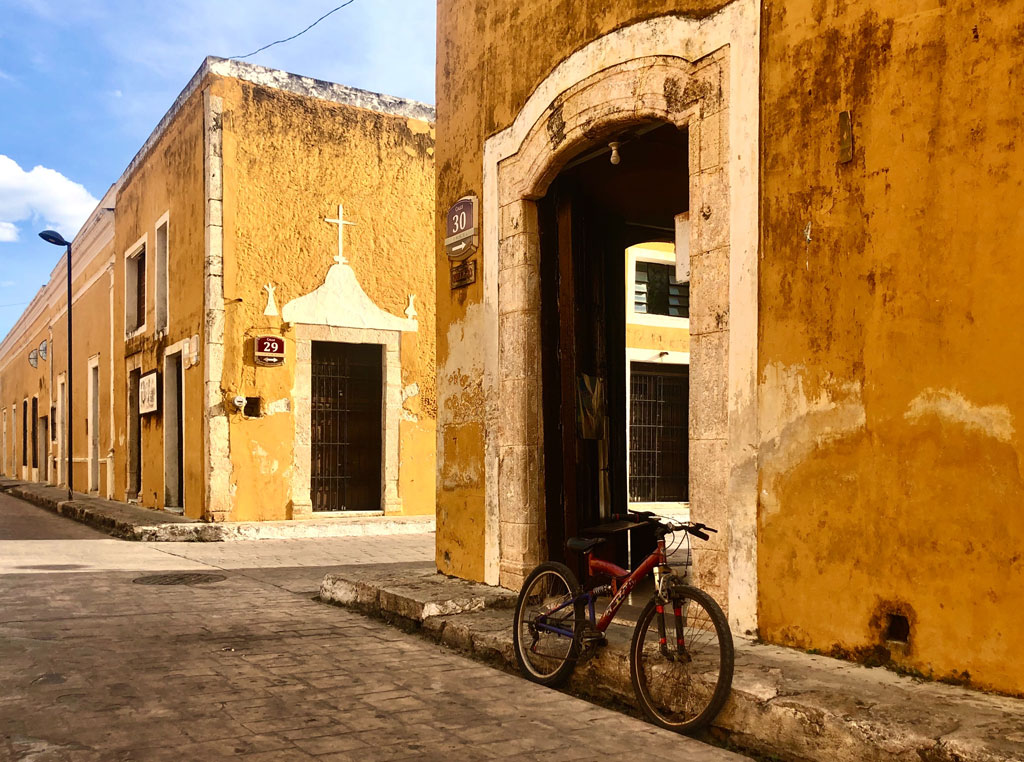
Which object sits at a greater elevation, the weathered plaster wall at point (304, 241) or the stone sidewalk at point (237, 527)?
the weathered plaster wall at point (304, 241)

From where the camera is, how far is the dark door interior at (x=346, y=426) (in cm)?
1407

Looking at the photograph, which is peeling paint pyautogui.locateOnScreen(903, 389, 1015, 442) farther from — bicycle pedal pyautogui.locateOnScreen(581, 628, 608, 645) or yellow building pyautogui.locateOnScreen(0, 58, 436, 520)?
yellow building pyautogui.locateOnScreen(0, 58, 436, 520)

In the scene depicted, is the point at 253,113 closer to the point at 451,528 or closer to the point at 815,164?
the point at 451,528

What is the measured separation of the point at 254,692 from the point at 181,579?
4.55m

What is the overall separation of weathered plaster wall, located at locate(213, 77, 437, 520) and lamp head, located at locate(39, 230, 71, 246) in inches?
355

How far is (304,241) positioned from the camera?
554 inches

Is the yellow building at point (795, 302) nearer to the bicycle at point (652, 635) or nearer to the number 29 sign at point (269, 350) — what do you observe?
the bicycle at point (652, 635)

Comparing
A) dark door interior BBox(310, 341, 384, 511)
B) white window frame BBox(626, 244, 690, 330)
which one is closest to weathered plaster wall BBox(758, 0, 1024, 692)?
dark door interior BBox(310, 341, 384, 511)

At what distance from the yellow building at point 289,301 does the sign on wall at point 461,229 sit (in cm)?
666

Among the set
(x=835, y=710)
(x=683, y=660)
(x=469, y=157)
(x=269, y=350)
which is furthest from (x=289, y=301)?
(x=835, y=710)

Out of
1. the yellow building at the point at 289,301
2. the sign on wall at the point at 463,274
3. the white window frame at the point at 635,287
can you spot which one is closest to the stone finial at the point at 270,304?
the yellow building at the point at 289,301

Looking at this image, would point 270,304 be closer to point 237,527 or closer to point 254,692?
point 237,527

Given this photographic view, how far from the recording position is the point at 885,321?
4188 mm

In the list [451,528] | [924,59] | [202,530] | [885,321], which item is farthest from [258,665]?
[202,530]
